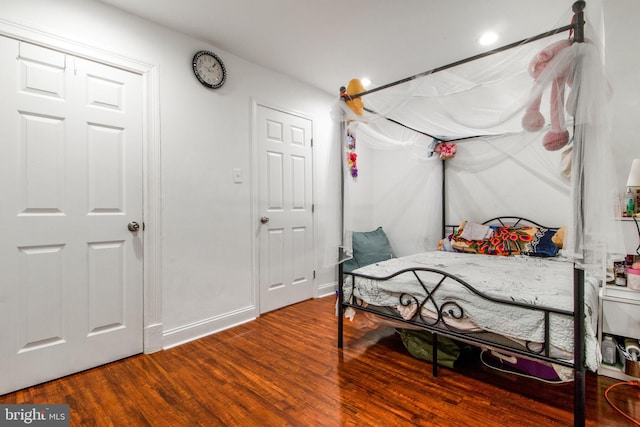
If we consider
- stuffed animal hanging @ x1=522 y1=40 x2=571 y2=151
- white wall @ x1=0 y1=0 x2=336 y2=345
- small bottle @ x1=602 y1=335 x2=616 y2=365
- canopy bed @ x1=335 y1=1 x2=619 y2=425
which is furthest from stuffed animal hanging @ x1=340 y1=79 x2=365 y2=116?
small bottle @ x1=602 y1=335 x2=616 y2=365

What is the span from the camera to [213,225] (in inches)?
102

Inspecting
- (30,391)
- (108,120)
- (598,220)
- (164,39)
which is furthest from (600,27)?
(30,391)

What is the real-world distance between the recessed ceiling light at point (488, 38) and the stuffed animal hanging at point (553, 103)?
1106 millimetres

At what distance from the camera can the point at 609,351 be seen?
73.0 inches

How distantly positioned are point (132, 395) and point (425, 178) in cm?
336

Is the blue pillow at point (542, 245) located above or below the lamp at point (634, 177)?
below

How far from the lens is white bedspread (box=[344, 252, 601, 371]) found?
58.2 inches

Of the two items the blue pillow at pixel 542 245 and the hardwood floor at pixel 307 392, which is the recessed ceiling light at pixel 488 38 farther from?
the hardwood floor at pixel 307 392

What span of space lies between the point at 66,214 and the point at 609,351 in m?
3.48

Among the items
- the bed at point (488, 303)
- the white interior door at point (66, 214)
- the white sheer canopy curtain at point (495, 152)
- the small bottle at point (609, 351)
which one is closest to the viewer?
the white sheer canopy curtain at point (495, 152)

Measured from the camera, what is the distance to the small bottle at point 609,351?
1.85m

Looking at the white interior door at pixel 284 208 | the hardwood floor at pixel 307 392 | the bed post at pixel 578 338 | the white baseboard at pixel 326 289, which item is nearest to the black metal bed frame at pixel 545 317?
the bed post at pixel 578 338

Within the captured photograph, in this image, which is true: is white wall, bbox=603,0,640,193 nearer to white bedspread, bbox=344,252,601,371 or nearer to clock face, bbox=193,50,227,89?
white bedspread, bbox=344,252,601,371

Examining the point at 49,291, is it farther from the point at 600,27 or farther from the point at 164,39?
the point at 600,27
